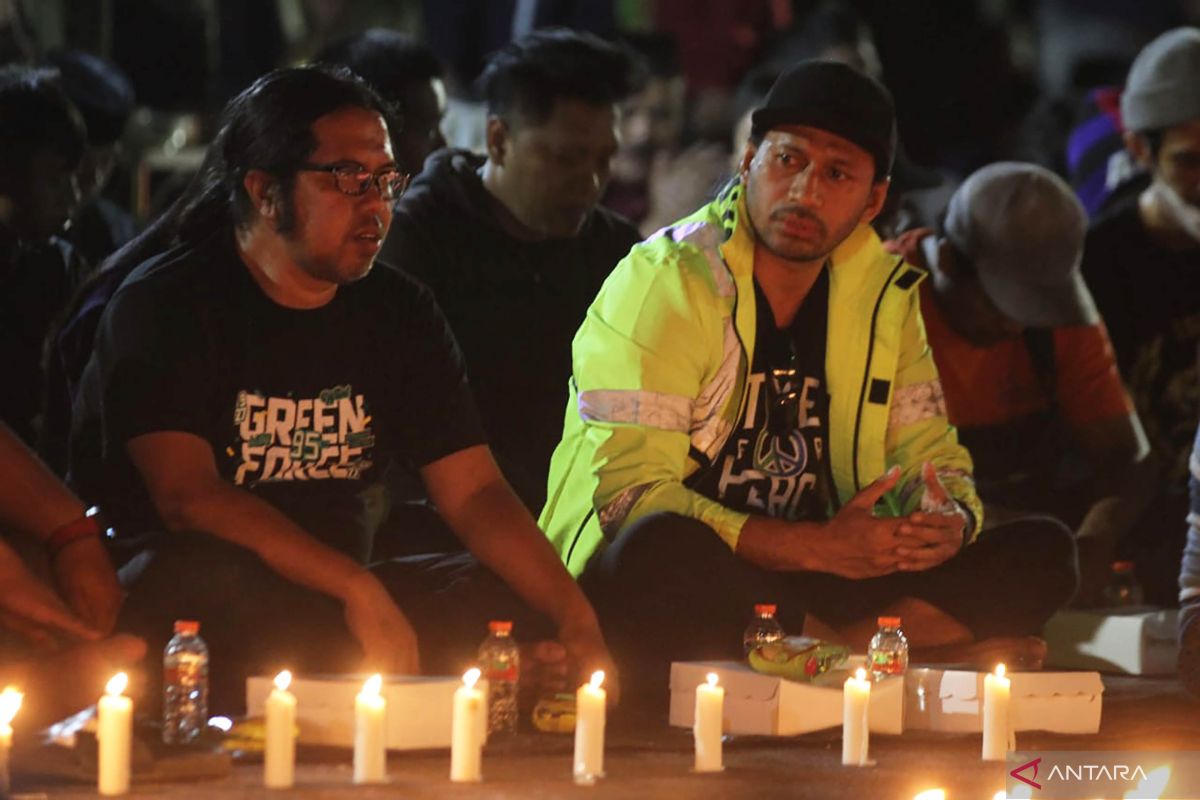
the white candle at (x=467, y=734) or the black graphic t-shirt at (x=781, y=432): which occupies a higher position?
the black graphic t-shirt at (x=781, y=432)

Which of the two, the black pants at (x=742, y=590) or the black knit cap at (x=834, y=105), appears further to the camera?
the black knit cap at (x=834, y=105)

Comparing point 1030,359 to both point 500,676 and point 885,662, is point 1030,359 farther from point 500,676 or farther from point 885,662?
point 500,676

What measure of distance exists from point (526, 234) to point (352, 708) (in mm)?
2608

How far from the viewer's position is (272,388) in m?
5.10

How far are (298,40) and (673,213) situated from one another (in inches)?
74.4

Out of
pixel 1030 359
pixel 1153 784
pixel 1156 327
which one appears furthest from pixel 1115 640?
pixel 1153 784

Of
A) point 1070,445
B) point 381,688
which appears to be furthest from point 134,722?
point 1070,445

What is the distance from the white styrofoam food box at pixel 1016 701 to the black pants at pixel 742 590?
1.66 feet

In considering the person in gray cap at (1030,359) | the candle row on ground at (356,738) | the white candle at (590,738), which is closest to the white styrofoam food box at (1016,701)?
the white candle at (590,738)

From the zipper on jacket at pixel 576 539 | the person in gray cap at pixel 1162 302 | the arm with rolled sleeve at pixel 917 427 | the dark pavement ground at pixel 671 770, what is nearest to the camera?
the dark pavement ground at pixel 671 770

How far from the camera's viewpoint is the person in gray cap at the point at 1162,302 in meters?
7.14

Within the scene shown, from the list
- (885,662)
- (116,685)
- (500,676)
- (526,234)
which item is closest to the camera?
(116,685)

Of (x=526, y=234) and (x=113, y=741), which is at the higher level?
(x=526, y=234)

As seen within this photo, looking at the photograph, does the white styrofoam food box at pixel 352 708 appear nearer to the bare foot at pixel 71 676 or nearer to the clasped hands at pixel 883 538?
the bare foot at pixel 71 676
